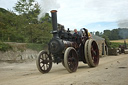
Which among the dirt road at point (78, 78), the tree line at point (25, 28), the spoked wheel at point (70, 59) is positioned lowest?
the dirt road at point (78, 78)

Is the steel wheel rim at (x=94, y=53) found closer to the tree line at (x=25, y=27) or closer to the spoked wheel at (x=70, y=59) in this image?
the spoked wheel at (x=70, y=59)

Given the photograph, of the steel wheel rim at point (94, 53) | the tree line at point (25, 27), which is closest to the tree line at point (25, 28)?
the tree line at point (25, 27)

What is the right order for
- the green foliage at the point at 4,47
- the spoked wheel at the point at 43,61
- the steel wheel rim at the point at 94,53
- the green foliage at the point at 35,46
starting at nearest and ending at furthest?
the spoked wheel at the point at 43,61 < the steel wheel rim at the point at 94,53 < the green foliage at the point at 4,47 < the green foliage at the point at 35,46

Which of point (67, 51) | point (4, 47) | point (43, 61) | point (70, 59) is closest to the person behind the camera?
point (67, 51)

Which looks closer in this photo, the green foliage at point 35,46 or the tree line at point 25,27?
the green foliage at point 35,46

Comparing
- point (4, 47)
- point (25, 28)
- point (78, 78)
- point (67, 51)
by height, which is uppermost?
point (25, 28)

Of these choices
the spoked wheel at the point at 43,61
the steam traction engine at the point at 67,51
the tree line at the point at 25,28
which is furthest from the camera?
the tree line at the point at 25,28

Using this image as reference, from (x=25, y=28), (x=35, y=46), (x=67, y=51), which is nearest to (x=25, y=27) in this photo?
(x=25, y=28)

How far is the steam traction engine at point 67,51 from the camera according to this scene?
7660 millimetres

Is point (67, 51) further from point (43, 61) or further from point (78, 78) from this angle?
point (78, 78)

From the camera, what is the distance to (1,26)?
55.6 ft

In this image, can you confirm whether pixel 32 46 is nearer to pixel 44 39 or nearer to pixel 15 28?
pixel 44 39

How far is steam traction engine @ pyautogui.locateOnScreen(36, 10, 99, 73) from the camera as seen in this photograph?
7660mm

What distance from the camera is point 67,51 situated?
734 centimetres
